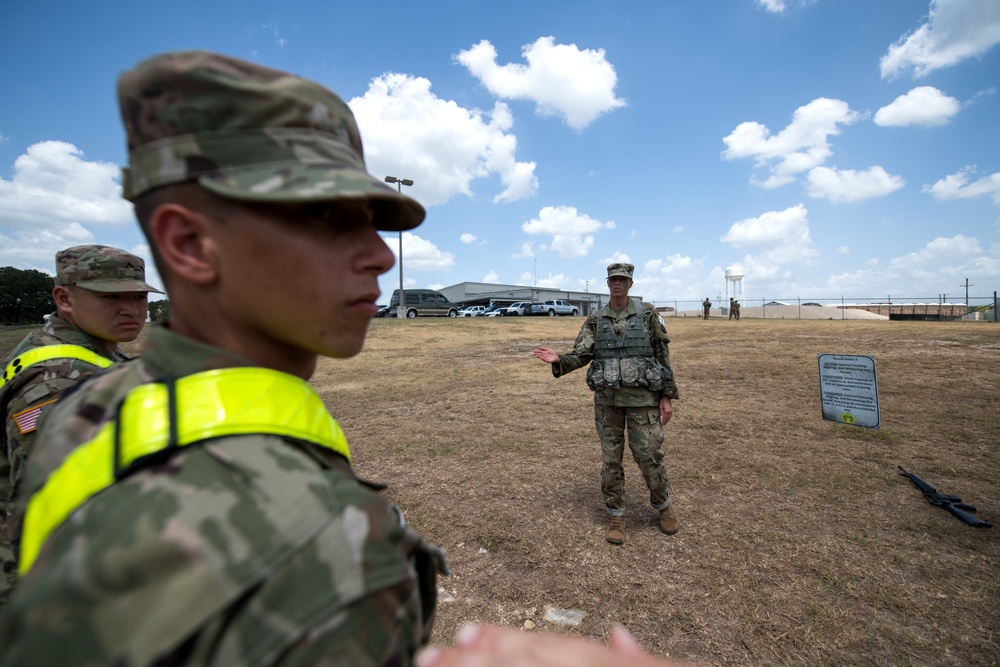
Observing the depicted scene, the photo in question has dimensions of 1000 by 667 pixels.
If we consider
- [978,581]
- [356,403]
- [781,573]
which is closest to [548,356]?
[781,573]

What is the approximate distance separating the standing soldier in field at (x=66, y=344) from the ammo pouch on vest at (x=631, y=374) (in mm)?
3389

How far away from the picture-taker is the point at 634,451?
4.39 m

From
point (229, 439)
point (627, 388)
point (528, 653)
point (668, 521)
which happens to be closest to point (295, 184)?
point (229, 439)

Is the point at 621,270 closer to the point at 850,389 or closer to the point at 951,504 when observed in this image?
the point at 850,389

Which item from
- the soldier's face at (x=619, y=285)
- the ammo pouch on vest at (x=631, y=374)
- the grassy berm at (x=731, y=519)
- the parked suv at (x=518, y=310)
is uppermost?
the parked suv at (x=518, y=310)

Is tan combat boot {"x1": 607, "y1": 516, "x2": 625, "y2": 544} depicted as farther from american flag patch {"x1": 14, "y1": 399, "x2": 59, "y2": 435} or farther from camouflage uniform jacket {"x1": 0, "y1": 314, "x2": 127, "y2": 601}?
american flag patch {"x1": 14, "y1": 399, "x2": 59, "y2": 435}

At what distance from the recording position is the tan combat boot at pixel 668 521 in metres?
4.33

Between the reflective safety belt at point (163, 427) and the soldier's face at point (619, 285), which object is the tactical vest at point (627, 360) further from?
the reflective safety belt at point (163, 427)

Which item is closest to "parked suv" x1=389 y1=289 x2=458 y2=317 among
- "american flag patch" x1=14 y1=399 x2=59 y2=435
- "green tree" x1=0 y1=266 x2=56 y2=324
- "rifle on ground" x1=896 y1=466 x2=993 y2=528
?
"green tree" x1=0 y1=266 x2=56 y2=324

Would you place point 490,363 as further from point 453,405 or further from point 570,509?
point 570,509

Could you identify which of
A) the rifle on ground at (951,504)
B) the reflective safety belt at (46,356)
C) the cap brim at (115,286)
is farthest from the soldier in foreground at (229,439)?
the rifle on ground at (951,504)

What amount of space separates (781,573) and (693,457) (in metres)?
2.58

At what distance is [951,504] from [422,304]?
32.5m

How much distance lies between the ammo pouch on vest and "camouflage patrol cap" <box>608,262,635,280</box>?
0.83 metres
